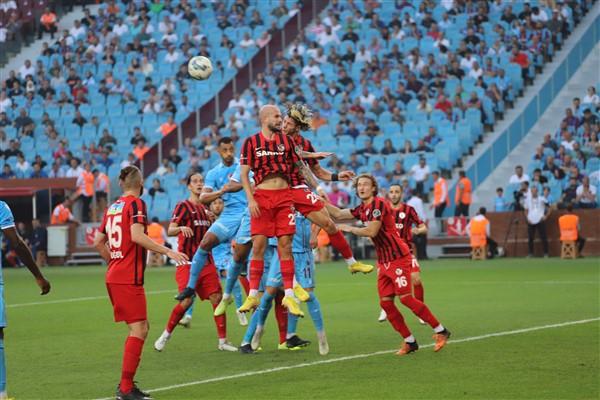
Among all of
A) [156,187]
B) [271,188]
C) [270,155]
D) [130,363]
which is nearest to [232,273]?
[271,188]

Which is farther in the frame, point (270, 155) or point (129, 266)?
point (270, 155)

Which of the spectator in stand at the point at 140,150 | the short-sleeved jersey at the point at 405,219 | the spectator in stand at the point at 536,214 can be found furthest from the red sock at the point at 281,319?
the spectator in stand at the point at 140,150

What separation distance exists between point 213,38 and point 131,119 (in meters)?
4.92

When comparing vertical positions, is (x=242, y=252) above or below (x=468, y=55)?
below

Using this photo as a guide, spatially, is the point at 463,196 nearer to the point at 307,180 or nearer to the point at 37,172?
the point at 37,172

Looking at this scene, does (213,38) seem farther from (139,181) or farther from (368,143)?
(139,181)

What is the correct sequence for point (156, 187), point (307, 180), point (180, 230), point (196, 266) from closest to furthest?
point (307, 180)
point (196, 266)
point (180, 230)
point (156, 187)

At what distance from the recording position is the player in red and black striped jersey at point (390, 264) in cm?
1303

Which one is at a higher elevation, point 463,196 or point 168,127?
point 168,127

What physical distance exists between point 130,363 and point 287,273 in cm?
297

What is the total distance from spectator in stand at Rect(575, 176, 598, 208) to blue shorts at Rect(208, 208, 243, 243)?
19.5m

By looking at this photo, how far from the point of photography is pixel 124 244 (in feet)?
34.2

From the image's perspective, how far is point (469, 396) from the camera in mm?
10070

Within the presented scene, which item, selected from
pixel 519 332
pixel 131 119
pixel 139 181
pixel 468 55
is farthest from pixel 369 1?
pixel 139 181
